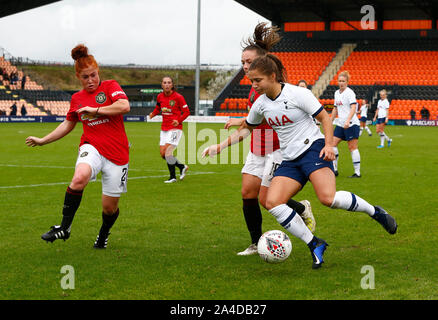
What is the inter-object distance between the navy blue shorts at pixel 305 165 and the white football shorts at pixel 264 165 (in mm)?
410

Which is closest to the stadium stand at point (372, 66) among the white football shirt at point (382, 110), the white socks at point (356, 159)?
the white football shirt at point (382, 110)

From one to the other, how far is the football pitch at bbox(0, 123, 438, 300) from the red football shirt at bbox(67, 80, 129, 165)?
3.66 feet

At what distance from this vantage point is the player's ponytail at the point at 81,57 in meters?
6.19

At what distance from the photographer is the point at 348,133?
1317 centimetres

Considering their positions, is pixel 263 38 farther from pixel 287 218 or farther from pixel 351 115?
pixel 351 115

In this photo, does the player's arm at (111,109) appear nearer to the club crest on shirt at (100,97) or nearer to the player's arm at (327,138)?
the club crest on shirt at (100,97)

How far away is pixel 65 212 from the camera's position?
601 cm

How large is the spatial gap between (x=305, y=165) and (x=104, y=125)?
229 cm

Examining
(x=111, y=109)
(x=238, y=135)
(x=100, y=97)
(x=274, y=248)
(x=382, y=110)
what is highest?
(x=100, y=97)

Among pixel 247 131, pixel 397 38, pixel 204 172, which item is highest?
pixel 397 38

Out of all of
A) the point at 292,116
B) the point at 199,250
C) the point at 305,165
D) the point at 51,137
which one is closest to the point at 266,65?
the point at 292,116
